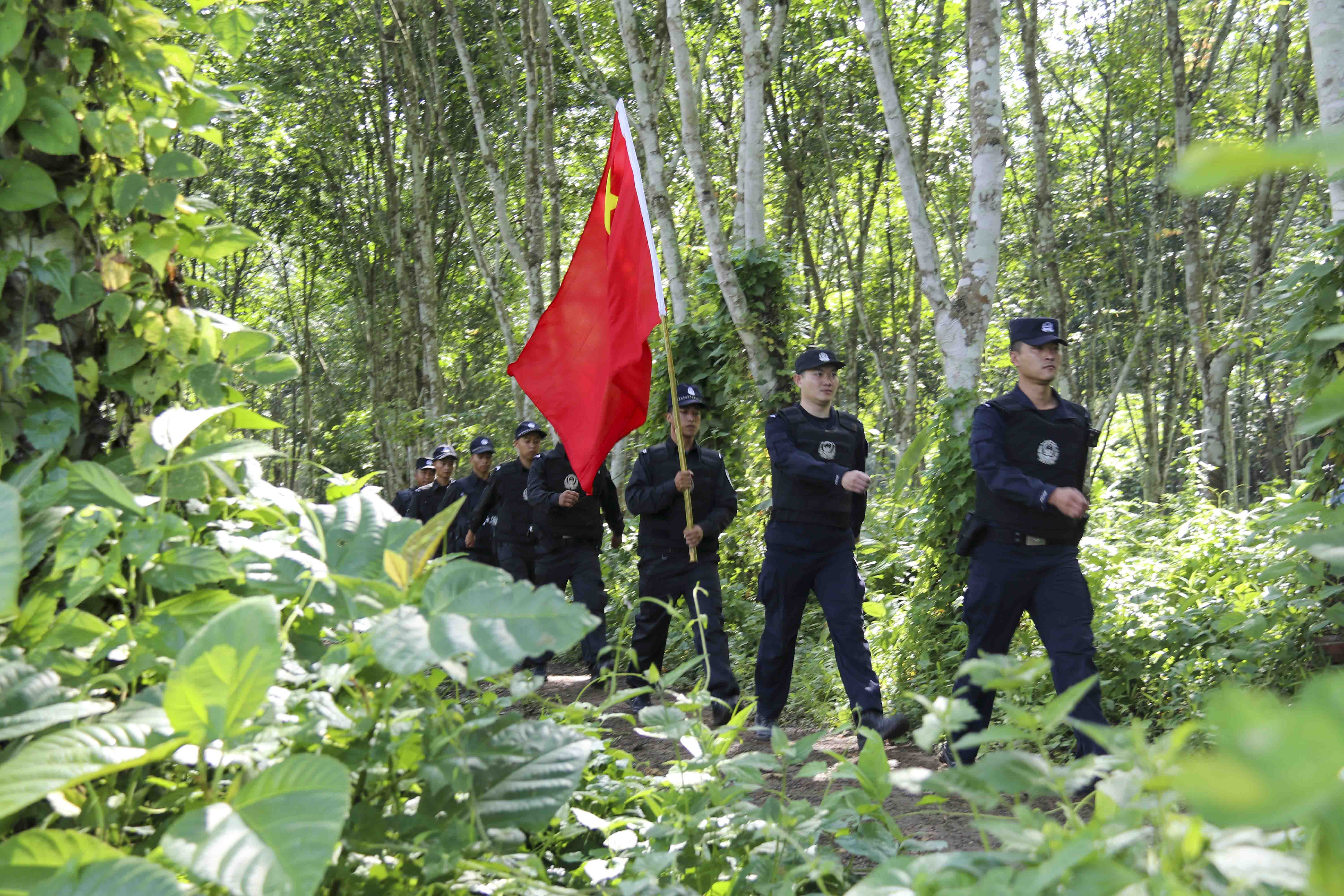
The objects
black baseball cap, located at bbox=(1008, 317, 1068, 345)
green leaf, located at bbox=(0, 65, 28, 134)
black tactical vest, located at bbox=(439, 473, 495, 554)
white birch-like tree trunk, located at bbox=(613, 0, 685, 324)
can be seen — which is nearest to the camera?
green leaf, located at bbox=(0, 65, 28, 134)

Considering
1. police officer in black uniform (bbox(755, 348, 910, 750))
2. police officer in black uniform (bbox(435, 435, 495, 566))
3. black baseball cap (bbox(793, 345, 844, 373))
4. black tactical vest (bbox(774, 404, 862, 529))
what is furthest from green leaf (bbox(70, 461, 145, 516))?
police officer in black uniform (bbox(435, 435, 495, 566))

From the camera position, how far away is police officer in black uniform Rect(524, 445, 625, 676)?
880 centimetres

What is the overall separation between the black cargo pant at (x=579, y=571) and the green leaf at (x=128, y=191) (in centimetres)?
708

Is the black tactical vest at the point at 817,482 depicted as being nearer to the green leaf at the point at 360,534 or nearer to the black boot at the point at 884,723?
the black boot at the point at 884,723

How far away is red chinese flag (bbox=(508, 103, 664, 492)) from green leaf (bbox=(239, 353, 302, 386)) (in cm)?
323

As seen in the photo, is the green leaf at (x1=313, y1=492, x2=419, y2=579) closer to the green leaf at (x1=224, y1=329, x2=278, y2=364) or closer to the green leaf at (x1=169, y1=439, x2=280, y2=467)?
the green leaf at (x1=169, y1=439, x2=280, y2=467)

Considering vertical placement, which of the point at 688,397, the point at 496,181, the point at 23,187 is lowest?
the point at 688,397

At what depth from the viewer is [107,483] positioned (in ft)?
4.91

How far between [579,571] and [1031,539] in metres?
4.60

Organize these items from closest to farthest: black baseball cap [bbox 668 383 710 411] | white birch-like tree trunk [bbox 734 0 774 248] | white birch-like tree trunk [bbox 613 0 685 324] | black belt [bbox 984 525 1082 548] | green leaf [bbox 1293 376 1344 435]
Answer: green leaf [bbox 1293 376 1344 435], black belt [bbox 984 525 1082 548], black baseball cap [bbox 668 383 710 411], white birch-like tree trunk [bbox 734 0 774 248], white birch-like tree trunk [bbox 613 0 685 324]

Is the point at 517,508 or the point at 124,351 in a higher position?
the point at 124,351

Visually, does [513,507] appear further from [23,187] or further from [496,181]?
[23,187]

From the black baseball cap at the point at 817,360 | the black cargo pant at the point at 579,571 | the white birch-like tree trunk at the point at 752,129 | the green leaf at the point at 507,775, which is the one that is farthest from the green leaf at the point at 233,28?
the white birch-like tree trunk at the point at 752,129

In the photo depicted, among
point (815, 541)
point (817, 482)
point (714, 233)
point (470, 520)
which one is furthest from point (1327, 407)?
point (470, 520)
